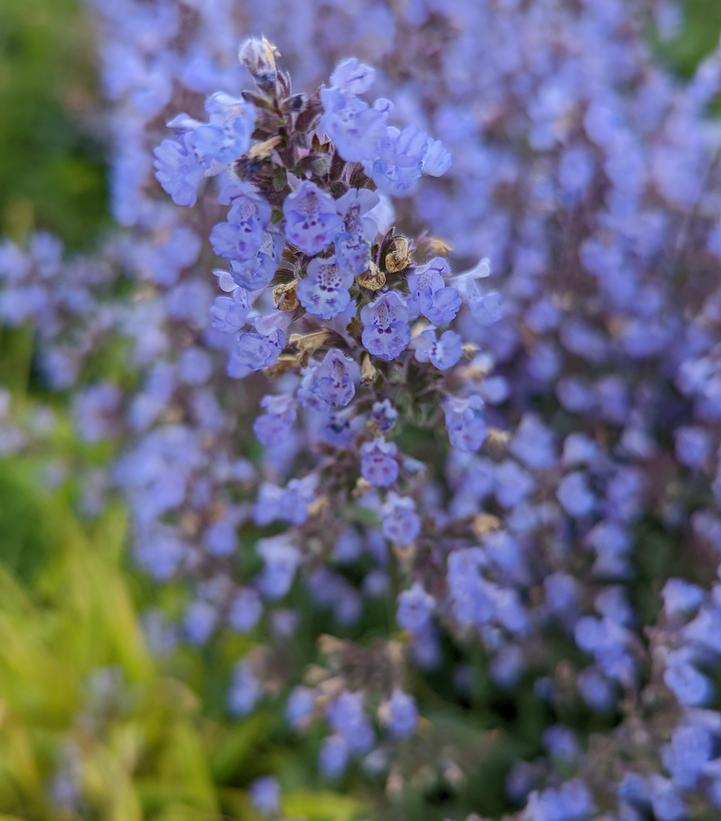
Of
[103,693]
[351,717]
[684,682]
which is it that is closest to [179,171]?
[351,717]

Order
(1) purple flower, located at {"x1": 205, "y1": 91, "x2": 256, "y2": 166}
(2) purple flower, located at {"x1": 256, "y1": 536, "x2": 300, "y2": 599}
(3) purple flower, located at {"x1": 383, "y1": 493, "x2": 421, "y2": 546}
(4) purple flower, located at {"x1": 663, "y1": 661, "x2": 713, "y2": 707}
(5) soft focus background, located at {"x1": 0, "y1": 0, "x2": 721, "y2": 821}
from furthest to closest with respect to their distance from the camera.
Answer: (5) soft focus background, located at {"x1": 0, "y1": 0, "x2": 721, "y2": 821}
(2) purple flower, located at {"x1": 256, "y1": 536, "x2": 300, "y2": 599}
(4) purple flower, located at {"x1": 663, "y1": 661, "x2": 713, "y2": 707}
(3) purple flower, located at {"x1": 383, "y1": 493, "x2": 421, "y2": 546}
(1) purple flower, located at {"x1": 205, "y1": 91, "x2": 256, "y2": 166}

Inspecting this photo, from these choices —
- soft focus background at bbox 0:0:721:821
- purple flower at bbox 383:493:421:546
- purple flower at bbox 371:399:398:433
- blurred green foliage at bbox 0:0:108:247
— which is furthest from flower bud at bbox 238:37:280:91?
blurred green foliage at bbox 0:0:108:247

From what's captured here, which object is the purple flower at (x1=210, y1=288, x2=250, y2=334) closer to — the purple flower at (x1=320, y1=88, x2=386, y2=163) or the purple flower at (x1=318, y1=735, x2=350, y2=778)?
the purple flower at (x1=320, y1=88, x2=386, y2=163)

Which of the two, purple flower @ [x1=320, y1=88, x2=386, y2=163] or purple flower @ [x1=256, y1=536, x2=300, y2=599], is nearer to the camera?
purple flower @ [x1=320, y1=88, x2=386, y2=163]

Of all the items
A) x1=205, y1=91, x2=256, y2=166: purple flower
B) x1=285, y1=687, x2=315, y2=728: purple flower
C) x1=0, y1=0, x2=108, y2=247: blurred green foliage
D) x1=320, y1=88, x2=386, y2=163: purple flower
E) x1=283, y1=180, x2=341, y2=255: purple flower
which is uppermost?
x1=0, y1=0, x2=108, y2=247: blurred green foliage

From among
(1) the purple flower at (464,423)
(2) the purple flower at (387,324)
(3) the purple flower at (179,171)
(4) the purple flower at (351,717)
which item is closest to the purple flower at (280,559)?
(4) the purple flower at (351,717)

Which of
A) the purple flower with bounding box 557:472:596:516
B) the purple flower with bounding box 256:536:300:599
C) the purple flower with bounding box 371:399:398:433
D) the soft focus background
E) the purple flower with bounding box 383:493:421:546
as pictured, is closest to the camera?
the purple flower with bounding box 371:399:398:433

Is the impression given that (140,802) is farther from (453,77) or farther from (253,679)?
(453,77)

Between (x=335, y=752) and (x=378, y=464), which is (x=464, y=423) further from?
(x=335, y=752)
